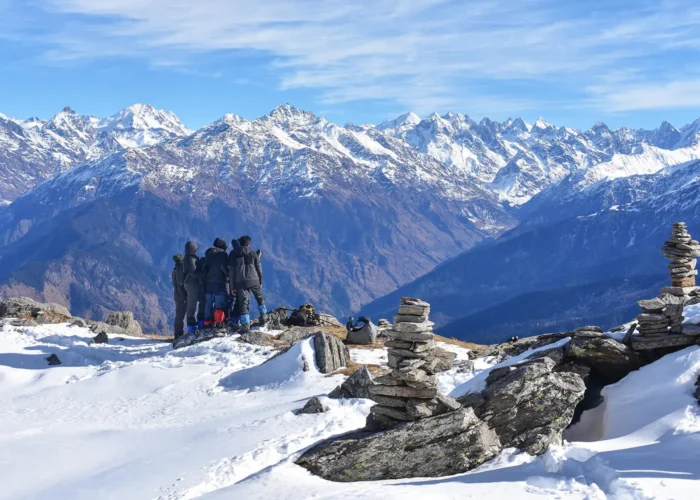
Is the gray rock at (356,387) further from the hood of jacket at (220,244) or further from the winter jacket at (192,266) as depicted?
the winter jacket at (192,266)

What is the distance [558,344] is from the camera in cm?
2023

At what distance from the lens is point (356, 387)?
20953 millimetres

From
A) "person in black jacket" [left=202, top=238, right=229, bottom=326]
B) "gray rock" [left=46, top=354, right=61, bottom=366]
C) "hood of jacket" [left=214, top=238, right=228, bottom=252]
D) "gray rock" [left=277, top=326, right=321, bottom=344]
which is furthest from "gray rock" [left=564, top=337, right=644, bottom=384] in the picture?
"gray rock" [left=46, top=354, right=61, bottom=366]

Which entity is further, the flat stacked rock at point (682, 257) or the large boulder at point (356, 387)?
the flat stacked rock at point (682, 257)

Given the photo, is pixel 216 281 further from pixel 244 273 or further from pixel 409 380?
pixel 409 380

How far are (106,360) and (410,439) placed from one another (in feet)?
61.2

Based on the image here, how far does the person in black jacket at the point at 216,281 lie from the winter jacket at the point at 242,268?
65 centimetres

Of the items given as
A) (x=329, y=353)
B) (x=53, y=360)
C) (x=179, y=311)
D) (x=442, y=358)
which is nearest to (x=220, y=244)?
(x=179, y=311)

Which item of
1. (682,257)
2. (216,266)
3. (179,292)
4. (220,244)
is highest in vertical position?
(220,244)

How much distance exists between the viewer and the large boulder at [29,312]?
37.1 metres

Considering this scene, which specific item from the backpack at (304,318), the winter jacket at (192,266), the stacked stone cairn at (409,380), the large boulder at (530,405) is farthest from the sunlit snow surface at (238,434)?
the backpack at (304,318)

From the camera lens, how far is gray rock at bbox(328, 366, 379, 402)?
68.4ft

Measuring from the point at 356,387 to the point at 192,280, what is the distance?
13.9 m

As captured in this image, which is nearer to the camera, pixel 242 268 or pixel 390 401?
pixel 390 401
